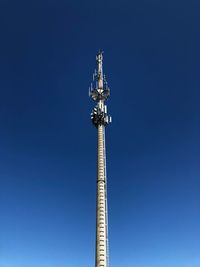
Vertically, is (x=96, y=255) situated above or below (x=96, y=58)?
below

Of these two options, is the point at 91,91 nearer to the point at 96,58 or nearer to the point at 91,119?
the point at 91,119

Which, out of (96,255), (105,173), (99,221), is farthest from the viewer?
(105,173)

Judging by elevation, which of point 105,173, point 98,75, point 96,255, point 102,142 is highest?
point 98,75

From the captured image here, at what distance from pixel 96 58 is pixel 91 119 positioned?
76.3ft

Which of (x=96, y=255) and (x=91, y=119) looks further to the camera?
(x=91, y=119)

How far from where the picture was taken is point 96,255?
61344mm

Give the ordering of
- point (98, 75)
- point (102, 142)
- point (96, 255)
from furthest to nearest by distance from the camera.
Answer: point (98, 75)
point (102, 142)
point (96, 255)

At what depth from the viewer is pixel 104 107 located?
84.6 metres

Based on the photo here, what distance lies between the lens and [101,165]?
239ft

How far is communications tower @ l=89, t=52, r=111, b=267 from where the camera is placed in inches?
2445

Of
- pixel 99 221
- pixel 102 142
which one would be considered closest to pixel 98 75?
pixel 102 142

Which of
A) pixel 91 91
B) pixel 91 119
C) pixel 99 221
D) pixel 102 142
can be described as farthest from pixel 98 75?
pixel 99 221

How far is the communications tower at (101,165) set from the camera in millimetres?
62094

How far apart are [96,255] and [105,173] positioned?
17564mm
